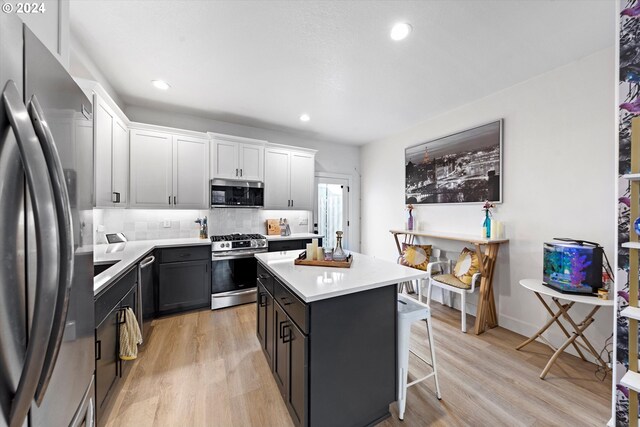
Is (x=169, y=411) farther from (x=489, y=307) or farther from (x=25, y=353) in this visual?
(x=489, y=307)

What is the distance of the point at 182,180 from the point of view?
3391 millimetres

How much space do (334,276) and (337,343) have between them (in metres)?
0.39

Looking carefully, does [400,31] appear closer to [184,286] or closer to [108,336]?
[108,336]

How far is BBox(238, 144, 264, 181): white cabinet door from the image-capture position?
373cm

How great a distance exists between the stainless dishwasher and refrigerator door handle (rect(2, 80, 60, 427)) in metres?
2.07

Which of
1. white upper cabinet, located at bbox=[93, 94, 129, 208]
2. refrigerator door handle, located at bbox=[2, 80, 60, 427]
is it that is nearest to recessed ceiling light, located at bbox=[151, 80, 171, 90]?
white upper cabinet, located at bbox=[93, 94, 129, 208]

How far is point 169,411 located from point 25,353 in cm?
158

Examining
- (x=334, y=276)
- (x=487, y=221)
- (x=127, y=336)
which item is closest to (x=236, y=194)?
(x=127, y=336)

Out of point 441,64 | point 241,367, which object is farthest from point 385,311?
point 441,64

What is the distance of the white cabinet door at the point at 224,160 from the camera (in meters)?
3.55

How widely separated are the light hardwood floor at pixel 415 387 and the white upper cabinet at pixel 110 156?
1566 mm

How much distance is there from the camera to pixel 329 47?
2.15 meters

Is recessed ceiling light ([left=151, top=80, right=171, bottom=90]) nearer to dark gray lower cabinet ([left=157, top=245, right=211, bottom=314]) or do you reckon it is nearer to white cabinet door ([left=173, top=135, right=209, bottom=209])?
white cabinet door ([left=173, top=135, right=209, bottom=209])

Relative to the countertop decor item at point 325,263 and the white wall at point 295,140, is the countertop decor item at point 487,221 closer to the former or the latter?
the countertop decor item at point 325,263
